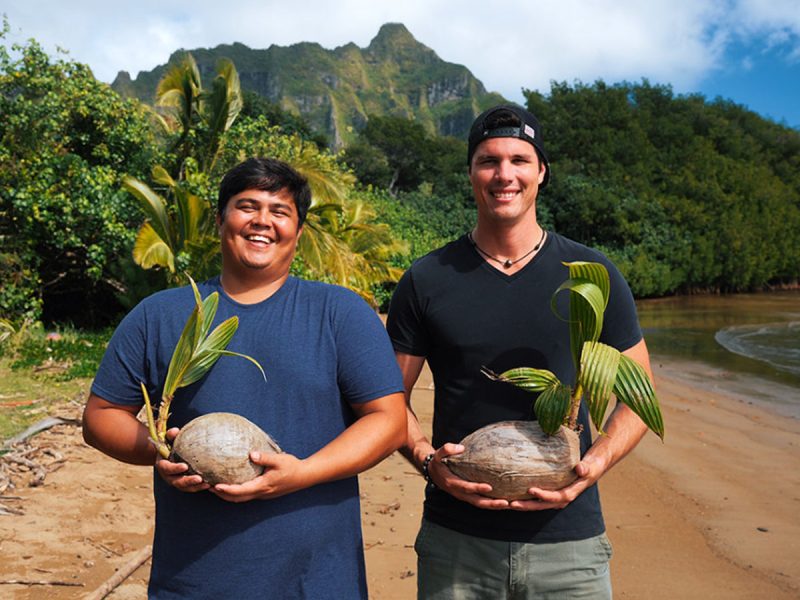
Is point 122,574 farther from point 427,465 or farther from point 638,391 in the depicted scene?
point 638,391

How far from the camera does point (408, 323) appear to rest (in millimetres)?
2176

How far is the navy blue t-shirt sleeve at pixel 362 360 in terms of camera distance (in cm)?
180

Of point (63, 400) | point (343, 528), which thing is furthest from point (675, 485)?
point (63, 400)

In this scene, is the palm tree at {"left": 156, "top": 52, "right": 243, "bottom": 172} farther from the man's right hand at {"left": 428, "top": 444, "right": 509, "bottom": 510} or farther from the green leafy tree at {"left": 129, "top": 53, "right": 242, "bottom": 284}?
the man's right hand at {"left": 428, "top": 444, "right": 509, "bottom": 510}

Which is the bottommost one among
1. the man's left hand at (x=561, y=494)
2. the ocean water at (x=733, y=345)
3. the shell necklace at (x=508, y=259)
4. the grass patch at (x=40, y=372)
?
the ocean water at (x=733, y=345)

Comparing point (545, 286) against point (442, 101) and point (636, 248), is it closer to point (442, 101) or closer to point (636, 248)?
point (636, 248)

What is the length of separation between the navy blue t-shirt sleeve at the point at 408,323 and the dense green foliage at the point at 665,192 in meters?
26.6

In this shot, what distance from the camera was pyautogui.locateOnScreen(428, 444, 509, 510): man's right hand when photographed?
183 centimetres

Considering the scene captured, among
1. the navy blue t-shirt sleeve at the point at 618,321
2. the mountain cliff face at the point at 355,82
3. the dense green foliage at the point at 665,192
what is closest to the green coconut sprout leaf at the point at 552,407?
the navy blue t-shirt sleeve at the point at 618,321

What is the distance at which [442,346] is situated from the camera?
6.86ft

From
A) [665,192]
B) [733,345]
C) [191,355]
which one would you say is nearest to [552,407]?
→ [191,355]

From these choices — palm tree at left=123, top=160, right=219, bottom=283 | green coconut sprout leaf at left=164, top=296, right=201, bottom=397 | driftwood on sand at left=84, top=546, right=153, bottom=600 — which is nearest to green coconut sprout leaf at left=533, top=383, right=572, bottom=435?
green coconut sprout leaf at left=164, top=296, right=201, bottom=397

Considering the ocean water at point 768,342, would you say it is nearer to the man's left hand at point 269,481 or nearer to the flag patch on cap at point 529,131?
the flag patch on cap at point 529,131

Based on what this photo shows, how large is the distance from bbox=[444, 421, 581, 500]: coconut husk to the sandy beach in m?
2.36
